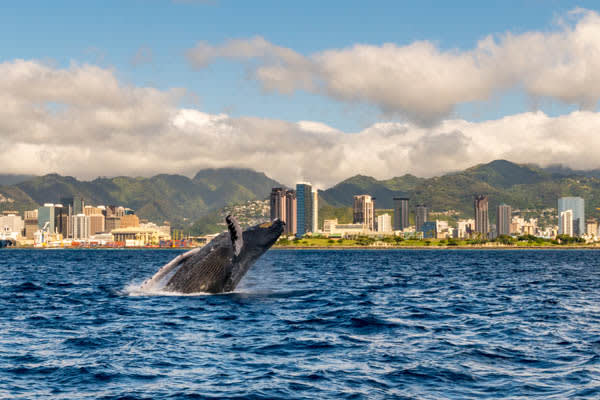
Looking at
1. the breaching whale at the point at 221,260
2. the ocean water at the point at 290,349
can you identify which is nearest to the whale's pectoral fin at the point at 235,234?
the breaching whale at the point at 221,260

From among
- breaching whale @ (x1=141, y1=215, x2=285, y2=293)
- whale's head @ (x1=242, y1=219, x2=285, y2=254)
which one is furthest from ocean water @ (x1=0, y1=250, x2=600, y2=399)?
whale's head @ (x1=242, y1=219, x2=285, y2=254)

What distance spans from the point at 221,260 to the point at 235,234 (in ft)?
9.86

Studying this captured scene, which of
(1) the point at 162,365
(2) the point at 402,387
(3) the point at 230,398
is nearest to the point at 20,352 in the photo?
(1) the point at 162,365

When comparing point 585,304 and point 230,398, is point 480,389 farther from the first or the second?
point 585,304

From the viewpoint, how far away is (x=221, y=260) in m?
20.4

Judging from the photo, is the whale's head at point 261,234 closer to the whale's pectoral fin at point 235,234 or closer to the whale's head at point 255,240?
the whale's head at point 255,240

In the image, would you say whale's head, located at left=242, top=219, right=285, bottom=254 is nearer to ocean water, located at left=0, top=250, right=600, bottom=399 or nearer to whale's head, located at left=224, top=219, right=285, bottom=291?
whale's head, located at left=224, top=219, right=285, bottom=291

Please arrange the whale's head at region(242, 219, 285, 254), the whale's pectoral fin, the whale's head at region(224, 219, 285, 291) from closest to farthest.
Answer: the whale's pectoral fin, the whale's head at region(224, 219, 285, 291), the whale's head at region(242, 219, 285, 254)

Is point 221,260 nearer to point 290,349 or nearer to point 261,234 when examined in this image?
point 261,234

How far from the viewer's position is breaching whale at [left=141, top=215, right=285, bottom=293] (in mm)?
19141

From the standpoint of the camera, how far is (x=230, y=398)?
35.3ft

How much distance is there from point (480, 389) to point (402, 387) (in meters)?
1.36

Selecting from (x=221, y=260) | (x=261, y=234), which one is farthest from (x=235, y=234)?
(x=221, y=260)

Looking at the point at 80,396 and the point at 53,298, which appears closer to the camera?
the point at 80,396
